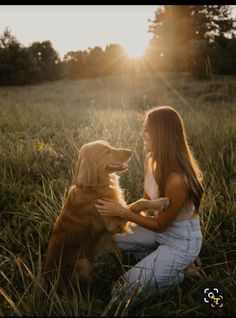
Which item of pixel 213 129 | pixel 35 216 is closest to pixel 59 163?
pixel 35 216

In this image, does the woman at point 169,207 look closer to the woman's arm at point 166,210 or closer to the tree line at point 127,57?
the woman's arm at point 166,210

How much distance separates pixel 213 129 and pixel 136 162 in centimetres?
145

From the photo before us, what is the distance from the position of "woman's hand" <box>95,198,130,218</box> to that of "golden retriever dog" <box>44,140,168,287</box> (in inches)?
3.0

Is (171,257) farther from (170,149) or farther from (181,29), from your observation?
(181,29)

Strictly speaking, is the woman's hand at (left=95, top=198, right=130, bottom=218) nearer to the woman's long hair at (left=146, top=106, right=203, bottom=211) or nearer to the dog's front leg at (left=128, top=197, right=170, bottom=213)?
the dog's front leg at (left=128, top=197, right=170, bottom=213)

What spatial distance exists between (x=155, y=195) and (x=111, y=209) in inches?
19.0

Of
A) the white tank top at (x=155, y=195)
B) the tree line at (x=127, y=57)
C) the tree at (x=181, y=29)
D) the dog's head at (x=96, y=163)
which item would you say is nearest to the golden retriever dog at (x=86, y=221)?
the dog's head at (x=96, y=163)

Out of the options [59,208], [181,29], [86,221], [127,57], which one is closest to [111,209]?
[86,221]

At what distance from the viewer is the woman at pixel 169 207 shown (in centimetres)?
279

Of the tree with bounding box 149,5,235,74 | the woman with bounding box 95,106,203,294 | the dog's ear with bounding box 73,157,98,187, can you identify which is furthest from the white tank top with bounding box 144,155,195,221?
the tree with bounding box 149,5,235,74

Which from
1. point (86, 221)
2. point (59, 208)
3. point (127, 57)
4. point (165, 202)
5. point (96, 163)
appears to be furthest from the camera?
point (127, 57)

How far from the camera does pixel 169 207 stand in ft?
9.21

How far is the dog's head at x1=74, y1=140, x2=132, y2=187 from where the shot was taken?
300 centimetres

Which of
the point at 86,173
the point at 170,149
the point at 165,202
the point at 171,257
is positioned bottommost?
the point at 171,257
